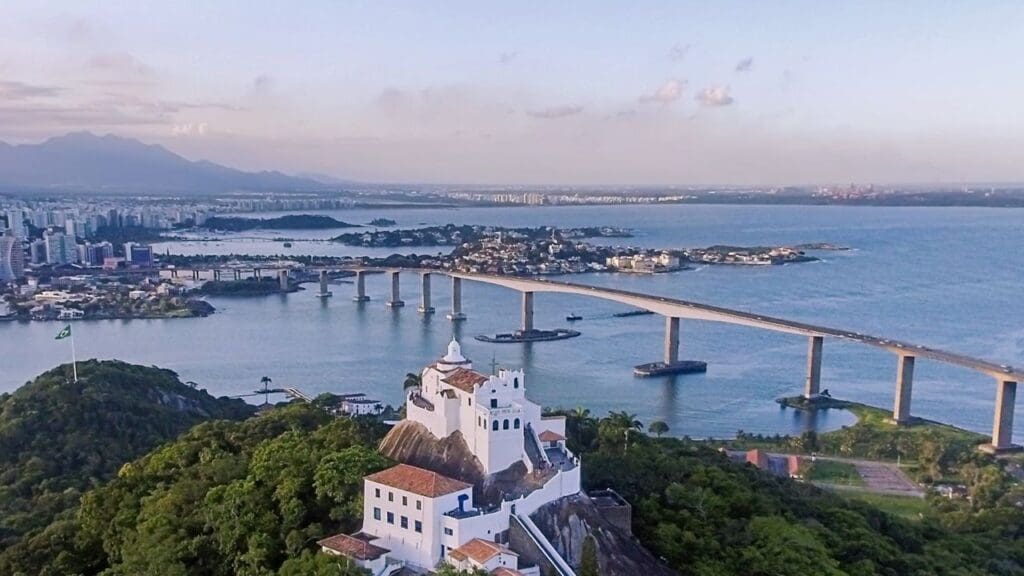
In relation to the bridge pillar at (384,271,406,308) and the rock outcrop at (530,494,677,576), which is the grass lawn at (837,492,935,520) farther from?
the bridge pillar at (384,271,406,308)

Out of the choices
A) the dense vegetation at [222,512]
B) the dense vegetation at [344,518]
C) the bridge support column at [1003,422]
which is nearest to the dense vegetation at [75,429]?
the dense vegetation at [222,512]

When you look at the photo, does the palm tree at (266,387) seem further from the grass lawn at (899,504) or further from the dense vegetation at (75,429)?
the grass lawn at (899,504)

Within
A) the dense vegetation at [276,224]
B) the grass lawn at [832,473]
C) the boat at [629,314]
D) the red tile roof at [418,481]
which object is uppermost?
the red tile roof at [418,481]

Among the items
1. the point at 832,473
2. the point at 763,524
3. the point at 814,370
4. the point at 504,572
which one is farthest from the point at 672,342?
the point at 504,572

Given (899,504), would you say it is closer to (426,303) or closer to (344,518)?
(344,518)

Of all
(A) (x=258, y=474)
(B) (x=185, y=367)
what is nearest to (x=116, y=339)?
(B) (x=185, y=367)

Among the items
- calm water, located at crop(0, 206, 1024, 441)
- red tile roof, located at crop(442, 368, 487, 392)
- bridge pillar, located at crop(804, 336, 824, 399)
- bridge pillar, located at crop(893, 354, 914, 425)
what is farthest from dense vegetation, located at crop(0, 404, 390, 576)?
bridge pillar, located at crop(804, 336, 824, 399)

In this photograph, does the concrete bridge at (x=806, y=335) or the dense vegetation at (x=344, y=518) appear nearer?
the dense vegetation at (x=344, y=518)
